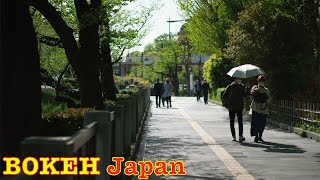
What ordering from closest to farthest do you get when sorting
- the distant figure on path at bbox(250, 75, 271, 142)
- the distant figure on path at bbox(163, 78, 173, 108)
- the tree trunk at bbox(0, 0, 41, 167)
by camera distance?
the tree trunk at bbox(0, 0, 41, 167)
the distant figure on path at bbox(250, 75, 271, 142)
the distant figure on path at bbox(163, 78, 173, 108)

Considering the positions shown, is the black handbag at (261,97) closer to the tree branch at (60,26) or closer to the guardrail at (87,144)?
the tree branch at (60,26)

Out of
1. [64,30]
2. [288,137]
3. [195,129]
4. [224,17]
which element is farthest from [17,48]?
[224,17]

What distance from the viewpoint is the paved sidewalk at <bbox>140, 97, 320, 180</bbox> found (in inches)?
320

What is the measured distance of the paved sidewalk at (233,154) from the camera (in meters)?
8.12

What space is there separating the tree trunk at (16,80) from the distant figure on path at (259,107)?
6.34 meters

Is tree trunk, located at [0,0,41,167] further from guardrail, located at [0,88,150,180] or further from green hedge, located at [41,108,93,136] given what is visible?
guardrail, located at [0,88,150,180]

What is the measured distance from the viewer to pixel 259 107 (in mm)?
12320

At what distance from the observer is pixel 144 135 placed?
1426 centimetres

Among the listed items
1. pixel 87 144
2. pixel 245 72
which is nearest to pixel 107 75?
pixel 245 72

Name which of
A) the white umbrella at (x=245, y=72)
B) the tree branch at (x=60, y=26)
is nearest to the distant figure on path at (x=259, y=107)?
the white umbrella at (x=245, y=72)

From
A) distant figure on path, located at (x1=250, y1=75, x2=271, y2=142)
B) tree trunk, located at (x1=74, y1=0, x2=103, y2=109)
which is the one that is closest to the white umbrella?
distant figure on path, located at (x1=250, y1=75, x2=271, y2=142)

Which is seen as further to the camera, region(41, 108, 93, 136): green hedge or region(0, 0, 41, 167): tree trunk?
region(41, 108, 93, 136): green hedge

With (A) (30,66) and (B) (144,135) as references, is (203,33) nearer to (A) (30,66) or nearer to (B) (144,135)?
(B) (144,135)

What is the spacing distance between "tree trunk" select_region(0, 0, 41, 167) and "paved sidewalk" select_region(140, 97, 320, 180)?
2123mm
